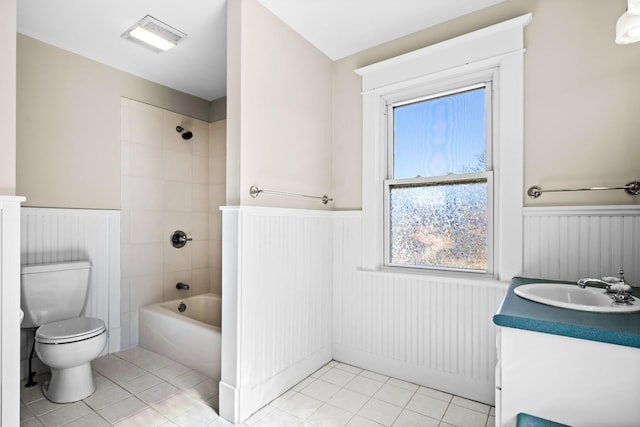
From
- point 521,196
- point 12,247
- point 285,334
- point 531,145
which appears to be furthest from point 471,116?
point 12,247

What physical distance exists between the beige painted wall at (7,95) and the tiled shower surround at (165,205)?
4.65 feet

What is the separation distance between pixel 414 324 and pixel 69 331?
2.17m

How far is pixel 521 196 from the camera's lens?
6.14ft

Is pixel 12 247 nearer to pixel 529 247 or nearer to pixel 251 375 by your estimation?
pixel 251 375

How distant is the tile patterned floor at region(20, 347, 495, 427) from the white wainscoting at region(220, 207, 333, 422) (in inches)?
5.2

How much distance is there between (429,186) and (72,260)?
8.64ft

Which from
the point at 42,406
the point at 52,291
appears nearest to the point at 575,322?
the point at 42,406

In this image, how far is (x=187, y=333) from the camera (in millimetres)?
2438

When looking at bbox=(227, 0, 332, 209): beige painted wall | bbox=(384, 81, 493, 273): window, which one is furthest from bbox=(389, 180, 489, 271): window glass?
bbox=(227, 0, 332, 209): beige painted wall

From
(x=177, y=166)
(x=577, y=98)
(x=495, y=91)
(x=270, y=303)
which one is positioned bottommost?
(x=270, y=303)

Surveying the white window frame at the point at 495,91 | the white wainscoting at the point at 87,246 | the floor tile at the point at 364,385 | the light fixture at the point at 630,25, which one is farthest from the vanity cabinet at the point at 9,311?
the light fixture at the point at 630,25

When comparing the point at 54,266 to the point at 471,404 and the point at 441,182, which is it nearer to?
the point at 441,182

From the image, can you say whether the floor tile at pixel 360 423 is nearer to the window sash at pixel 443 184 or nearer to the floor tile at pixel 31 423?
the window sash at pixel 443 184

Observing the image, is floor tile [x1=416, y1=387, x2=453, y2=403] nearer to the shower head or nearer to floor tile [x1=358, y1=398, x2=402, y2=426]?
floor tile [x1=358, y1=398, x2=402, y2=426]
